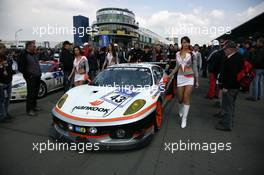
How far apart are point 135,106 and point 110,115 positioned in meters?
0.45

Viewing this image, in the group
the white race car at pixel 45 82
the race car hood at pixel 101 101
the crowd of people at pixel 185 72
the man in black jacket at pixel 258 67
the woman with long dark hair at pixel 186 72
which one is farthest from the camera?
the white race car at pixel 45 82

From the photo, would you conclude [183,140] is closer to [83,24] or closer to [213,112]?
[213,112]

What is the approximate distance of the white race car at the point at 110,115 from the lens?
330cm

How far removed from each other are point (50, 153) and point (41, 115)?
2183 mm

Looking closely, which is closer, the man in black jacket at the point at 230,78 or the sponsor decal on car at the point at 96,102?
the sponsor decal on car at the point at 96,102

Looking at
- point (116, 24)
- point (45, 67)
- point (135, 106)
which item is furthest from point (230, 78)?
point (116, 24)

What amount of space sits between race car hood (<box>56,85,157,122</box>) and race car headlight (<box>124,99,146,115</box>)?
0.16 ft

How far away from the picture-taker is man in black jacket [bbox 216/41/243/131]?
13.8 feet

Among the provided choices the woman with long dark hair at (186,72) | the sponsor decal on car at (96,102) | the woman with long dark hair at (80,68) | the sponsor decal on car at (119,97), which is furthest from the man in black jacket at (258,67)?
the sponsor decal on car at (96,102)

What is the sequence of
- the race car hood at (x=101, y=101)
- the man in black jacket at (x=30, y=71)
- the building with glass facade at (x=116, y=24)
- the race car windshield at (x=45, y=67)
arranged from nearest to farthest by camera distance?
the race car hood at (x=101, y=101) → the man in black jacket at (x=30, y=71) → the race car windshield at (x=45, y=67) → the building with glass facade at (x=116, y=24)

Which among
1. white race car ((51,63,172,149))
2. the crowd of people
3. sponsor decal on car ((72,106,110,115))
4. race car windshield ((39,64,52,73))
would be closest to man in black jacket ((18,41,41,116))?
the crowd of people

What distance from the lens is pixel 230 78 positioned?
14.0 ft

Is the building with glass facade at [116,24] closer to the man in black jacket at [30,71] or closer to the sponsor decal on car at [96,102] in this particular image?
the man in black jacket at [30,71]

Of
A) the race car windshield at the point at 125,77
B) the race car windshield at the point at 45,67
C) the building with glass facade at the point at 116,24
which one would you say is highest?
the building with glass facade at the point at 116,24
